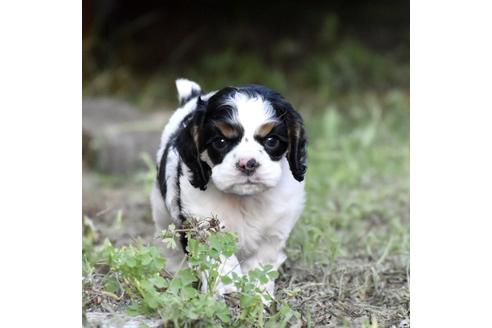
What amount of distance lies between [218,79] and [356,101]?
156 cm

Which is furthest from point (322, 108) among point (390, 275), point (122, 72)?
point (390, 275)

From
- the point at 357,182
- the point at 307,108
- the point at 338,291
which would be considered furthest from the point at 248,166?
the point at 307,108

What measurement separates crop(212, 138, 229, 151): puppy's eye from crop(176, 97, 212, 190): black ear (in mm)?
114

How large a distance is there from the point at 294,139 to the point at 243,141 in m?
0.32

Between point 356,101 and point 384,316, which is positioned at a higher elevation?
point 356,101

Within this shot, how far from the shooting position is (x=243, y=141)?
4.08 m

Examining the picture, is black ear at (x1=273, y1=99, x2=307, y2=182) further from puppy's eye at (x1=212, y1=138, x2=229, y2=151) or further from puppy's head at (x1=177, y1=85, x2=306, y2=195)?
puppy's eye at (x1=212, y1=138, x2=229, y2=151)

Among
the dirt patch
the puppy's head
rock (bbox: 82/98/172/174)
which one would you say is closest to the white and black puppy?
the puppy's head

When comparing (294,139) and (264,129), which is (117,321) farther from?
(294,139)

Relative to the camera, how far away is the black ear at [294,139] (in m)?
4.27

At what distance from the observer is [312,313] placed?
4.28 metres

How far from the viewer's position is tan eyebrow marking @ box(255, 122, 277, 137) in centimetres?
410

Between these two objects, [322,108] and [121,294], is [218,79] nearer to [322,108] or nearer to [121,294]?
[322,108]

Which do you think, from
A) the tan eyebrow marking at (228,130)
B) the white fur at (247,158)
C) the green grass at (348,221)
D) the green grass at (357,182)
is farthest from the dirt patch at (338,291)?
the tan eyebrow marking at (228,130)
